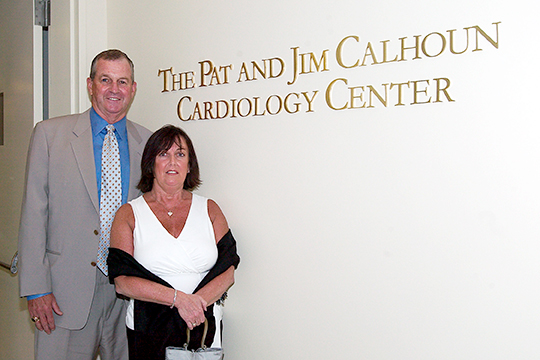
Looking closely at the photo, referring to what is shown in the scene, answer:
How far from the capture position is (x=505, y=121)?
1.62m

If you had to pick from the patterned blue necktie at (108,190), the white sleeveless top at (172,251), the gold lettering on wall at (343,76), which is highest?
the gold lettering on wall at (343,76)

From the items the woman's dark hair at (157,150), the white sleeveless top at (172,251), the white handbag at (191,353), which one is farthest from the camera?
A: the woman's dark hair at (157,150)

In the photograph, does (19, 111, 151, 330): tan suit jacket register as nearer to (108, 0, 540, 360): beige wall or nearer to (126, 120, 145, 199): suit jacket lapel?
(126, 120, 145, 199): suit jacket lapel

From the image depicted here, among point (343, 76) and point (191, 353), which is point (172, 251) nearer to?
point (191, 353)

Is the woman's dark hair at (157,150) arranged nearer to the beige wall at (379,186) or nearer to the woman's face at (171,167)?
the woman's face at (171,167)

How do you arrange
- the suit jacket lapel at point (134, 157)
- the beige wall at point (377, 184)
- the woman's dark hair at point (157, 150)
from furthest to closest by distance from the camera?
the suit jacket lapel at point (134, 157), the woman's dark hair at point (157, 150), the beige wall at point (377, 184)

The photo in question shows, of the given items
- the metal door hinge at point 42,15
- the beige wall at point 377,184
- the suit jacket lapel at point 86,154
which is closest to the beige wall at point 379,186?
the beige wall at point 377,184

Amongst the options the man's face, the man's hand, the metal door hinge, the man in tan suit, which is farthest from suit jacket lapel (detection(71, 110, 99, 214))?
the metal door hinge

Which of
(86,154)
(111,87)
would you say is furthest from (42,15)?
(86,154)

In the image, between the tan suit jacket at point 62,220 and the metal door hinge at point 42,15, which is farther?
the metal door hinge at point 42,15

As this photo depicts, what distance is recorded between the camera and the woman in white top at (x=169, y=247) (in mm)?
1988

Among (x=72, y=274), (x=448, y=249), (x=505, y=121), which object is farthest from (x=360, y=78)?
(x=72, y=274)

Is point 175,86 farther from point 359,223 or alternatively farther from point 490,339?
point 490,339

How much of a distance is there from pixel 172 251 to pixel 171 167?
37 centimetres
